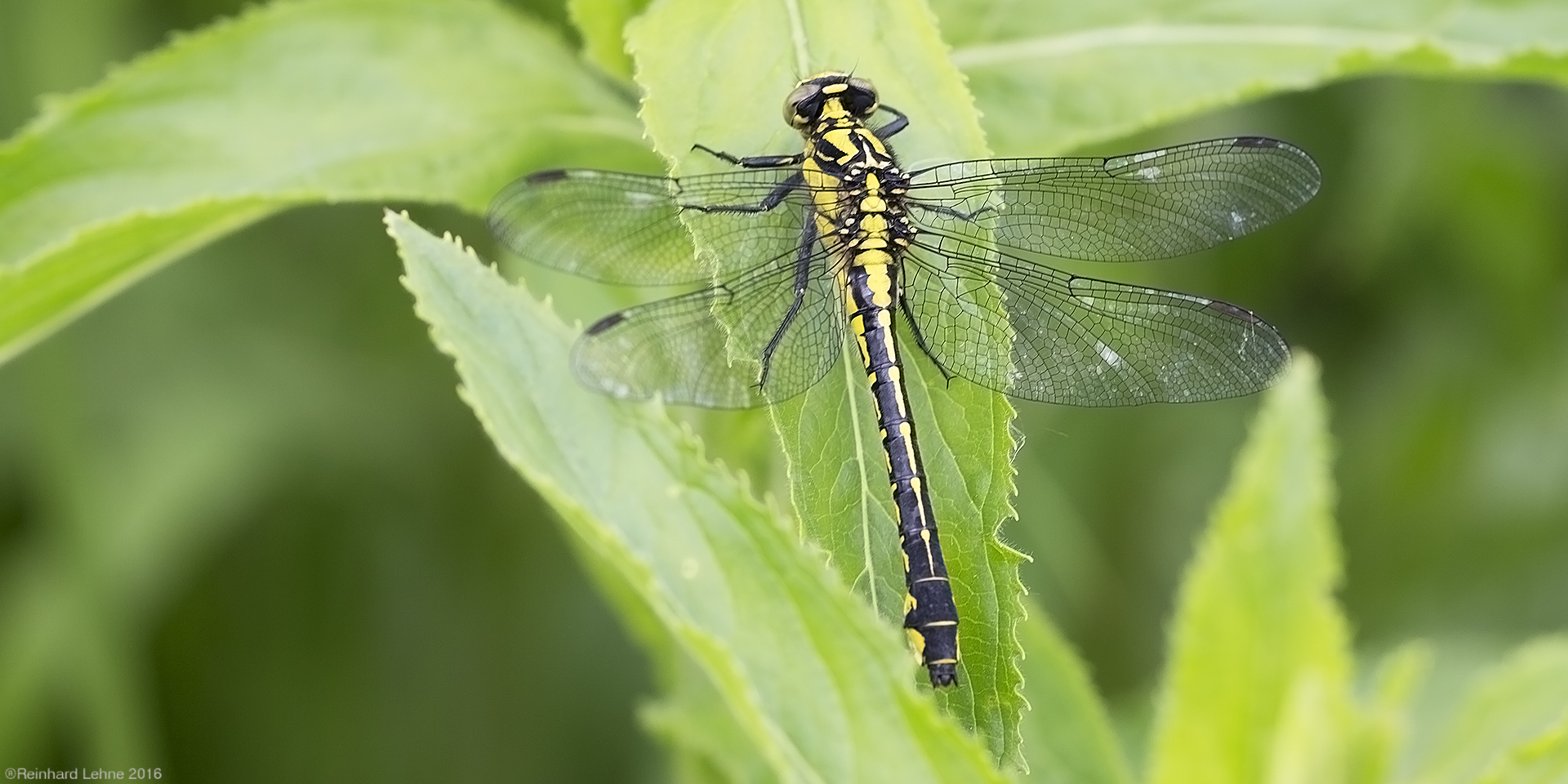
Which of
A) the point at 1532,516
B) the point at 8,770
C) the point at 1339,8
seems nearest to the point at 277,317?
the point at 8,770

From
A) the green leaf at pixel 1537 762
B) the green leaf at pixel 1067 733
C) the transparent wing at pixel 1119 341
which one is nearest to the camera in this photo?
the green leaf at pixel 1537 762

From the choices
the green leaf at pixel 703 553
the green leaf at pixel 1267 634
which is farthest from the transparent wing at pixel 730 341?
the green leaf at pixel 1267 634

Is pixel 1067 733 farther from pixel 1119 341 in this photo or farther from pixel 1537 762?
pixel 1537 762

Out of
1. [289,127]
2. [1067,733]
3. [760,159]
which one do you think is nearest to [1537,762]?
[1067,733]

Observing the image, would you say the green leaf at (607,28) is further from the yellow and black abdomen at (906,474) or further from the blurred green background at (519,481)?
the blurred green background at (519,481)

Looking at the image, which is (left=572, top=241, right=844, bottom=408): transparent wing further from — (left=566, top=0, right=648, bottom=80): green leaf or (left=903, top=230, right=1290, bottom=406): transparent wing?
(left=566, top=0, right=648, bottom=80): green leaf

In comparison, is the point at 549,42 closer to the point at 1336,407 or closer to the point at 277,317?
the point at 277,317

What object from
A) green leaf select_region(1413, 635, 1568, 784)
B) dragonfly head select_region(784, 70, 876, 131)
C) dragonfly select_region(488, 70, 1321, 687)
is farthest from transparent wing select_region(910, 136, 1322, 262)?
green leaf select_region(1413, 635, 1568, 784)
